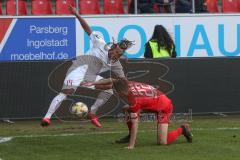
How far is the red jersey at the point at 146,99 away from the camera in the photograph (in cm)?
1085

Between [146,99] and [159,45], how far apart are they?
4.09 m

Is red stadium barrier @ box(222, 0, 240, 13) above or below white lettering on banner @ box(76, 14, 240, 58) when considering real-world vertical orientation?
above

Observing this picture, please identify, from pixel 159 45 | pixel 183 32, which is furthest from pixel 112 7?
pixel 159 45

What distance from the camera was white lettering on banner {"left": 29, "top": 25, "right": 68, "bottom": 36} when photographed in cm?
1864

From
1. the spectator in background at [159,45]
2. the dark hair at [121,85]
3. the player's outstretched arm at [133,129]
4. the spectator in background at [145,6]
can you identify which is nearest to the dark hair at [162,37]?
the spectator in background at [159,45]

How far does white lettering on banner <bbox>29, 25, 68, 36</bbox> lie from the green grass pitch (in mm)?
4577

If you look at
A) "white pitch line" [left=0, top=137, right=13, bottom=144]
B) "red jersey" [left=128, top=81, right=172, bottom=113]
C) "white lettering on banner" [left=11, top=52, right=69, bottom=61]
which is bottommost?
"white pitch line" [left=0, top=137, right=13, bottom=144]

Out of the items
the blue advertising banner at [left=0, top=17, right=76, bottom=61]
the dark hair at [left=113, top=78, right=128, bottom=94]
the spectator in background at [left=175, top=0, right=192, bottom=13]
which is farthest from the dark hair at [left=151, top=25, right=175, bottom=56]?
the spectator in background at [left=175, top=0, right=192, bottom=13]

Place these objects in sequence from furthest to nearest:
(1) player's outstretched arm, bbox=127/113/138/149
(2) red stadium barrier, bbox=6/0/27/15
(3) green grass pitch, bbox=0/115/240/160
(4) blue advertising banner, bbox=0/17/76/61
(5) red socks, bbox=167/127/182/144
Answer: (2) red stadium barrier, bbox=6/0/27/15, (4) blue advertising banner, bbox=0/17/76/61, (5) red socks, bbox=167/127/182/144, (1) player's outstretched arm, bbox=127/113/138/149, (3) green grass pitch, bbox=0/115/240/160

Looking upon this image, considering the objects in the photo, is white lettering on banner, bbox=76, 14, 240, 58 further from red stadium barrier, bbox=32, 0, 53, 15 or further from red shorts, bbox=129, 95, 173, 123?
red shorts, bbox=129, 95, 173, 123

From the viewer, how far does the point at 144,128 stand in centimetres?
1355

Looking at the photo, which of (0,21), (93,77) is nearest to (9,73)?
(93,77)

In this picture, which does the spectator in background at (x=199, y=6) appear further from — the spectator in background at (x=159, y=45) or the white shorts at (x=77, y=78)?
the white shorts at (x=77, y=78)

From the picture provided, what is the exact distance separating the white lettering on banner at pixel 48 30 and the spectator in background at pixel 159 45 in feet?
14.1
